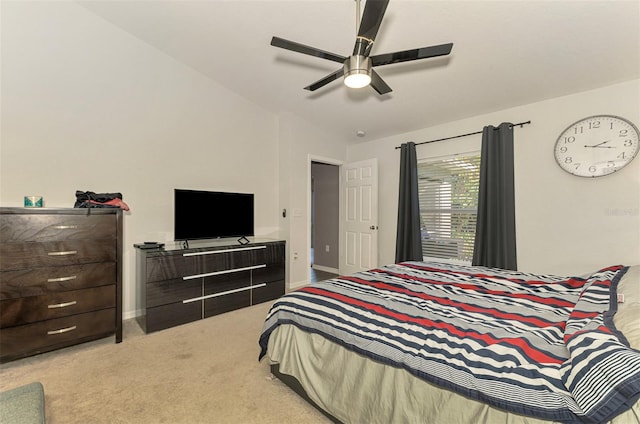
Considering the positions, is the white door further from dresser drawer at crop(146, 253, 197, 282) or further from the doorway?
dresser drawer at crop(146, 253, 197, 282)

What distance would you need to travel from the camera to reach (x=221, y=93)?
3.82 meters

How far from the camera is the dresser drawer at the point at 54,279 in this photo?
6.84 feet

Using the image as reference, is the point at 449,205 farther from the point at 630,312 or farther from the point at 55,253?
the point at 55,253

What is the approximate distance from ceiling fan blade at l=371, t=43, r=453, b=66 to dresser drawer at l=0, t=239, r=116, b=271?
2626mm

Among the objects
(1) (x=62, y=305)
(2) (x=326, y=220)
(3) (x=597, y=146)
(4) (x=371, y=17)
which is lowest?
(1) (x=62, y=305)

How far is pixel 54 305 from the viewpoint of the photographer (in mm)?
2248

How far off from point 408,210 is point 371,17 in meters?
3.03

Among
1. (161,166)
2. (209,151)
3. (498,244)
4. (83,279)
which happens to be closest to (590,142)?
(498,244)

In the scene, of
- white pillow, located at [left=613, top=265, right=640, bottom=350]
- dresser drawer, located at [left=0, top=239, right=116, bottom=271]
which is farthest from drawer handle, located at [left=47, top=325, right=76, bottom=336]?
white pillow, located at [left=613, top=265, right=640, bottom=350]

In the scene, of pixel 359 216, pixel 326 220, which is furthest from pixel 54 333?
pixel 326 220

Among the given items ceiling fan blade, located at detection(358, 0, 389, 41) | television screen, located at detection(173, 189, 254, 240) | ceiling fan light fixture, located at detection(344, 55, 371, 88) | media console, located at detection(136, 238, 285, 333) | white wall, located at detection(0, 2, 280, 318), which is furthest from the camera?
television screen, located at detection(173, 189, 254, 240)

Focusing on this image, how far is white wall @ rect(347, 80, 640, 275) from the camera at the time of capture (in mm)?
2709

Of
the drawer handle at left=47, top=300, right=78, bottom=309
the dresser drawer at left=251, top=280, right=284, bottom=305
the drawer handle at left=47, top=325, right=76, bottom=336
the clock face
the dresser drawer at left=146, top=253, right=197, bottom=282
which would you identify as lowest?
the dresser drawer at left=251, top=280, right=284, bottom=305

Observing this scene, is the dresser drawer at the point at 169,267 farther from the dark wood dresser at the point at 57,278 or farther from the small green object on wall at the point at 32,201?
the small green object on wall at the point at 32,201
